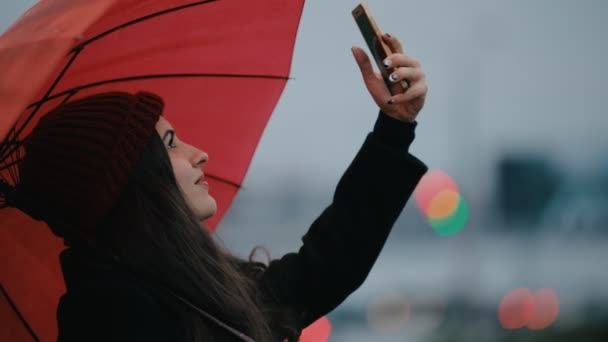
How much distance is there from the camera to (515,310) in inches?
997

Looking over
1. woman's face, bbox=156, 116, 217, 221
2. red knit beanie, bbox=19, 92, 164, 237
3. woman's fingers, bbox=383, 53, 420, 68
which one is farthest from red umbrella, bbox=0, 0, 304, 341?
woman's fingers, bbox=383, 53, 420, 68

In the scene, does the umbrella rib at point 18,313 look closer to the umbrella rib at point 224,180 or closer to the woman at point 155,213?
the woman at point 155,213

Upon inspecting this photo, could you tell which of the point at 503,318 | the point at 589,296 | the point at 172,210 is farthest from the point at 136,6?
the point at 503,318

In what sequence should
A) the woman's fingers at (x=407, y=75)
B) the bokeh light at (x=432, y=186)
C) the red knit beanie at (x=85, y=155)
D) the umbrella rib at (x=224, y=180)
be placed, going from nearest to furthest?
the red knit beanie at (x=85, y=155) → the woman's fingers at (x=407, y=75) → the umbrella rib at (x=224, y=180) → the bokeh light at (x=432, y=186)

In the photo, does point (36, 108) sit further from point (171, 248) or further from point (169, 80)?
point (171, 248)

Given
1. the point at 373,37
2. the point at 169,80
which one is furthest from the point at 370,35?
the point at 169,80

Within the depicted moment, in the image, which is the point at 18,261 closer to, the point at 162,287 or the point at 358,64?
the point at 162,287

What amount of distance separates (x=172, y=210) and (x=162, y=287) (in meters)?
0.21

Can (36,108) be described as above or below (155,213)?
above

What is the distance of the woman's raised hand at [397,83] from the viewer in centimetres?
277

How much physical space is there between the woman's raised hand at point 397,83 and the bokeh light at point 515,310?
1831cm

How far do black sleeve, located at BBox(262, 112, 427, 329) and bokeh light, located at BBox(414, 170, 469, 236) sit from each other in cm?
2340

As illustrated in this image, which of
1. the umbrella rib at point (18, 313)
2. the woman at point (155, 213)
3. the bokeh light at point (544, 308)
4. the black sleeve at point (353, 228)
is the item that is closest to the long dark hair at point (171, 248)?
the woman at point (155, 213)

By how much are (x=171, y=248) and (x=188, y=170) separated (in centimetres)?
24
